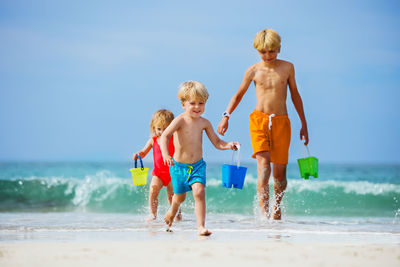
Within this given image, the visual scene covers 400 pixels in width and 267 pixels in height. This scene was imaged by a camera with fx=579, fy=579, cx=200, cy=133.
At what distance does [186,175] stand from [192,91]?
70 centimetres

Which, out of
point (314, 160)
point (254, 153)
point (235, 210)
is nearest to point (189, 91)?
point (254, 153)

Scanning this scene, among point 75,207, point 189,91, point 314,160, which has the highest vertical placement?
point 189,91

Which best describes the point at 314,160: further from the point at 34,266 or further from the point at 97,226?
the point at 34,266

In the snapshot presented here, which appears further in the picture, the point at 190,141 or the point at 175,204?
the point at 175,204

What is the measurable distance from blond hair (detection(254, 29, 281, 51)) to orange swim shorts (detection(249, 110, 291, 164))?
26.1 inches

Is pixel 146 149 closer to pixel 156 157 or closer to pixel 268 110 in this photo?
pixel 156 157

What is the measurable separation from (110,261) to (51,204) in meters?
8.36

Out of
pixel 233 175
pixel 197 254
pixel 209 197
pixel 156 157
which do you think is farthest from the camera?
pixel 209 197

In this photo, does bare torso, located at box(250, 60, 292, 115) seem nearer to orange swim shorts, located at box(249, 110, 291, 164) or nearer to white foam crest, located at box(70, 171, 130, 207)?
orange swim shorts, located at box(249, 110, 291, 164)

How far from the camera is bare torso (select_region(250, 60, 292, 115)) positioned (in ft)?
19.2

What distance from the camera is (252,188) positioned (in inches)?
493

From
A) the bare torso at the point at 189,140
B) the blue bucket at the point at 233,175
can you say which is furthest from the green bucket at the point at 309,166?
the bare torso at the point at 189,140

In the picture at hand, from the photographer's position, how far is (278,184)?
19.9 feet

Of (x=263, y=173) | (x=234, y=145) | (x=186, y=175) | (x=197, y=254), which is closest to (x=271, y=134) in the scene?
(x=263, y=173)
